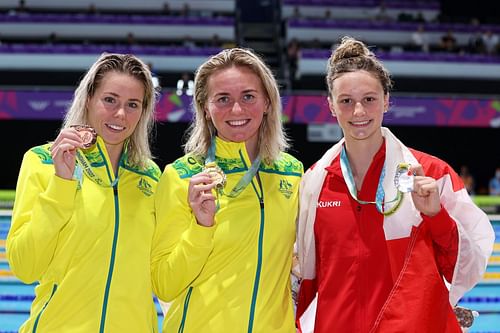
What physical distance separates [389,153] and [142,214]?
960 millimetres

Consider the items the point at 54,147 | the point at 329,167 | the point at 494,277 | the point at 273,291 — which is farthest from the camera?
the point at 494,277

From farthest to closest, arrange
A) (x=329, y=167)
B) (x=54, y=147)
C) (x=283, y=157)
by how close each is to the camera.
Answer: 1. (x=283, y=157)
2. (x=329, y=167)
3. (x=54, y=147)

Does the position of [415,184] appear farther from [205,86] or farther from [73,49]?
[73,49]

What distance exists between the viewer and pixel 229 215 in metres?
2.16

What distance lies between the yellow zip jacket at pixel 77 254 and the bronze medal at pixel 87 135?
135mm

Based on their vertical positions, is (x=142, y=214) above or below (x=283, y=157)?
below

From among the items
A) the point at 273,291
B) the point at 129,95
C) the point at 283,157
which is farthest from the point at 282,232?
the point at 129,95

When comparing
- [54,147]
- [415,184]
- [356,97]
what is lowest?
[415,184]

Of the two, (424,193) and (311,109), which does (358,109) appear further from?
(311,109)

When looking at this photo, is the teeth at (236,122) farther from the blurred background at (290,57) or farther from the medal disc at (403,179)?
the blurred background at (290,57)

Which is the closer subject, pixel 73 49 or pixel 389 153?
pixel 389 153

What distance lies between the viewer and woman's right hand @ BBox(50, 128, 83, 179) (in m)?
1.91

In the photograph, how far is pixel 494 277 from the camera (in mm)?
5902

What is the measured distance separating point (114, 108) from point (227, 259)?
711 millimetres
